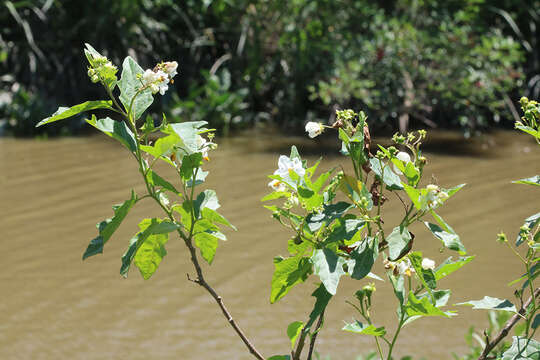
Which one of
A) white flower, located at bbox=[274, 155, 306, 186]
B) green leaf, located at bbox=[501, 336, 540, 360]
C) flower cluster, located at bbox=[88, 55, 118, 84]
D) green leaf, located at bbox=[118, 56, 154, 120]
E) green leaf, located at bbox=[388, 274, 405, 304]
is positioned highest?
flower cluster, located at bbox=[88, 55, 118, 84]

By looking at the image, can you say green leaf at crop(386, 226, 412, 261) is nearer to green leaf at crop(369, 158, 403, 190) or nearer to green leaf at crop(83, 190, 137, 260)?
green leaf at crop(369, 158, 403, 190)

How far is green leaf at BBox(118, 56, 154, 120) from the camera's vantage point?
1.15 metres

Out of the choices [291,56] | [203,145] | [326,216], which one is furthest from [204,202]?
[291,56]

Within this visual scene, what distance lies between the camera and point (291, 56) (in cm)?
789

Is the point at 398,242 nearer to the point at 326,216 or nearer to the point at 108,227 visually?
the point at 326,216

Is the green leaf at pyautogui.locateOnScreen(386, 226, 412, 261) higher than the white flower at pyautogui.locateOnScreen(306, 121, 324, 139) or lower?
lower

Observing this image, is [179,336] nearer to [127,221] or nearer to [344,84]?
[127,221]

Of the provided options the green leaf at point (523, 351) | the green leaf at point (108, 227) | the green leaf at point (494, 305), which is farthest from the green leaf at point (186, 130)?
the green leaf at point (523, 351)

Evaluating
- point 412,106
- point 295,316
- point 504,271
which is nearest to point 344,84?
point 412,106

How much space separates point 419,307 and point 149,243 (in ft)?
1.52

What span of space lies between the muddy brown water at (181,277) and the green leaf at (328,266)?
1.71 metres

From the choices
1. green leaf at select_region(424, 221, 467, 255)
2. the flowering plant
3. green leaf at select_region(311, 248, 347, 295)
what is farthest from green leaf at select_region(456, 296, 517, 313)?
green leaf at select_region(311, 248, 347, 295)

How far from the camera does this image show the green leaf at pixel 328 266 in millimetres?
1059

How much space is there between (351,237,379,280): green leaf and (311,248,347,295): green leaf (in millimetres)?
20
